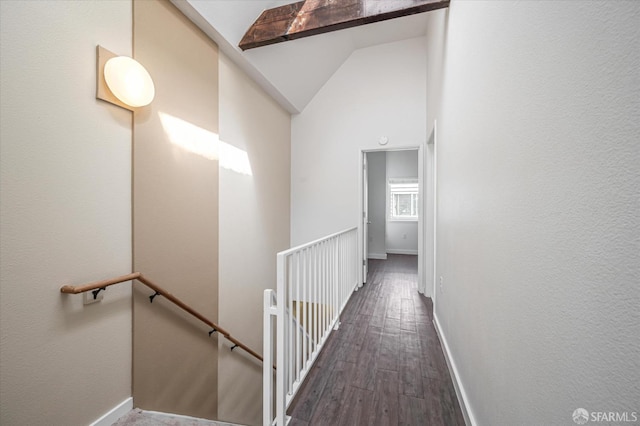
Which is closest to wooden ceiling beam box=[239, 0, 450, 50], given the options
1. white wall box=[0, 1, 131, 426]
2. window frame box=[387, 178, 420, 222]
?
white wall box=[0, 1, 131, 426]

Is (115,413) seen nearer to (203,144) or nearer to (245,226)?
(245,226)

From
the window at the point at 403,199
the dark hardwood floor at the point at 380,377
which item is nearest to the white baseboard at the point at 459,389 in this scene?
the dark hardwood floor at the point at 380,377

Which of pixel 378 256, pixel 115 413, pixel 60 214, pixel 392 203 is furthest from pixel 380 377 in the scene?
pixel 392 203

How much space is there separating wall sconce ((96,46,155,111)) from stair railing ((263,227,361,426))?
133 centimetres

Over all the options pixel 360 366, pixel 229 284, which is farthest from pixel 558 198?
pixel 229 284

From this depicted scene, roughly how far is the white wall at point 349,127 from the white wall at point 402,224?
2.80 metres

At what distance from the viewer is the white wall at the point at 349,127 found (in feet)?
11.9

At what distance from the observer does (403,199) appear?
675 cm

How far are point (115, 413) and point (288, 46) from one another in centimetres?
355

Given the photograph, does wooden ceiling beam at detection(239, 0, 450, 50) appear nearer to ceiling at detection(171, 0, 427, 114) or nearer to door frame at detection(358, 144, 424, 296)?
ceiling at detection(171, 0, 427, 114)

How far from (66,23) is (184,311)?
1897mm

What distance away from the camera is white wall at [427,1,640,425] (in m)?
0.44

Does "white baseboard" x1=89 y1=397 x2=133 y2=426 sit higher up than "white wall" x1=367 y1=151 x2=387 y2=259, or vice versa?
"white wall" x1=367 y1=151 x2=387 y2=259

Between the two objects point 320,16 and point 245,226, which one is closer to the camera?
point 320,16
